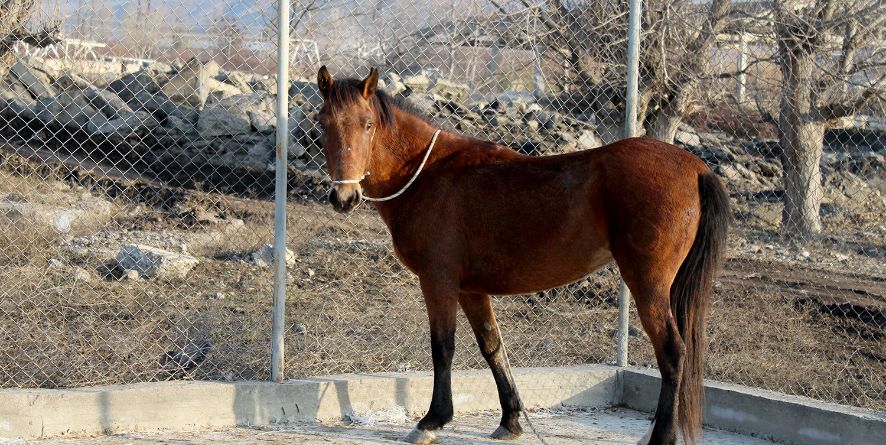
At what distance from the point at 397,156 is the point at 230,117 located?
318 inches


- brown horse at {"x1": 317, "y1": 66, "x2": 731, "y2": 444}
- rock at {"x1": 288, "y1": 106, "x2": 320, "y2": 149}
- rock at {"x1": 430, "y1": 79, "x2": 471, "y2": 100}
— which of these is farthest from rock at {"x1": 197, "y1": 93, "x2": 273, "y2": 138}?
brown horse at {"x1": 317, "y1": 66, "x2": 731, "y2": 444}

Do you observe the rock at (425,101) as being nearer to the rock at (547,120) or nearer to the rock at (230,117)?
the rock at (547,120)

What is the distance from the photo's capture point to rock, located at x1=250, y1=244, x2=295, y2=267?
31.3 ft

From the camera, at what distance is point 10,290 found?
23.0 ft

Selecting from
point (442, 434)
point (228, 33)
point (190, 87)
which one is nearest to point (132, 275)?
point (228, 33)

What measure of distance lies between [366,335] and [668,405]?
285 centimetres

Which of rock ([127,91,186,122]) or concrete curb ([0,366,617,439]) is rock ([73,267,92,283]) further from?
rock ([127,91,186,122])

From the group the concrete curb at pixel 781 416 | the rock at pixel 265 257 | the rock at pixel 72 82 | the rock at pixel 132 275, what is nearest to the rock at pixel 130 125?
the rock at pixel 72 82

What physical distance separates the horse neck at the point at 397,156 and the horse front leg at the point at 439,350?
58 cm

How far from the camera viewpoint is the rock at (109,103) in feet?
40.6

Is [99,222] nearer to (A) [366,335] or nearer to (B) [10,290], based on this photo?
(B) [10,290]

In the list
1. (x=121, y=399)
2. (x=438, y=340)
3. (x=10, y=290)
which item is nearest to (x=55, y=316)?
(x=10, y=290)

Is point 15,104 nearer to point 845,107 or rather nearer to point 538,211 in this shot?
point 538,211

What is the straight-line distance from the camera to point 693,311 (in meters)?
4.86
